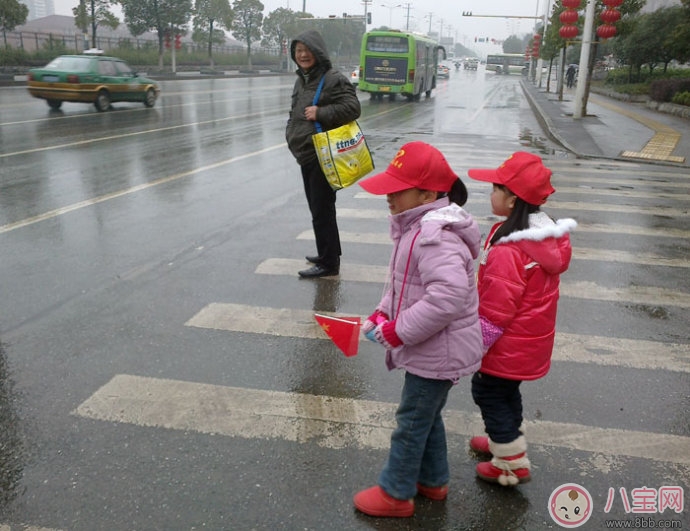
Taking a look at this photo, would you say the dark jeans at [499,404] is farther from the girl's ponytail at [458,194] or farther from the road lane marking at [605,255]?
the road lane marking at [605,255]

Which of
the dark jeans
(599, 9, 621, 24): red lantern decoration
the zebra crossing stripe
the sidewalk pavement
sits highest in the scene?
(599, 9, 621, 24): red lantern decoration

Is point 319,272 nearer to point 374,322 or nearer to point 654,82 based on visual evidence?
point 374,322

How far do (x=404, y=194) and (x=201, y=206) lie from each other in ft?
19.1

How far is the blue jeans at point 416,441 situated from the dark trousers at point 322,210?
2.93 m

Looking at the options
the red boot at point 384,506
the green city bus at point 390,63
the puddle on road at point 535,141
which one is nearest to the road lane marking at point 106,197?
the red boot at point 384,506

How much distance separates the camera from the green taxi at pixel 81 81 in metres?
18.0

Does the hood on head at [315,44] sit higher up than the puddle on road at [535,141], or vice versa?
the hood on head at [315,44]

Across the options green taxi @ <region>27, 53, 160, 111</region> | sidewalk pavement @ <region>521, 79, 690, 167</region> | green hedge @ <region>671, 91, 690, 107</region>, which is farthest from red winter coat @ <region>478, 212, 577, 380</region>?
green hedge @ <region>671, 91, 690, 107</region>

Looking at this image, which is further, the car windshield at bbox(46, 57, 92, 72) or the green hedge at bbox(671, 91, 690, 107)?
the green hedge at bbox(671, 91, 690, 107)

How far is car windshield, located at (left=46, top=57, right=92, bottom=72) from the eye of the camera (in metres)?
18.2

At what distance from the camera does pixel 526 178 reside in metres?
2.53

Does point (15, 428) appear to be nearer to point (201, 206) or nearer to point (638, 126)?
point (201, 206)

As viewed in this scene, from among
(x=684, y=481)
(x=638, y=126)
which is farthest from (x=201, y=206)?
(x=638, y=126)

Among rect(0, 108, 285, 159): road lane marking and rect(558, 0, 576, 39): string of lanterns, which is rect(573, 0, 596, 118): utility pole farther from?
rect(0, 108, 285, 159): road lane marking
